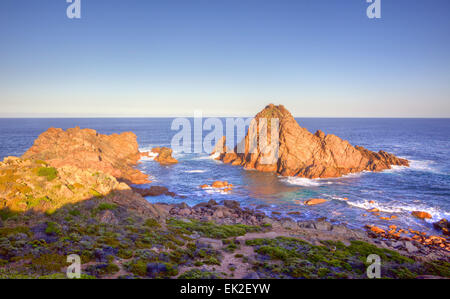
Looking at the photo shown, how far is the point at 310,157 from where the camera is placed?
238 ft

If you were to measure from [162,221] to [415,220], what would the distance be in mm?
40010

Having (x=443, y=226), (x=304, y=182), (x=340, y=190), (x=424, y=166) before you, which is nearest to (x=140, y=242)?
(x=443, y=226)

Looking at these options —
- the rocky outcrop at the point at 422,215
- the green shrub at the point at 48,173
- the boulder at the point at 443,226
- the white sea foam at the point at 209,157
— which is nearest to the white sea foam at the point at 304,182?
the rocky outcrop at the point at 422,215

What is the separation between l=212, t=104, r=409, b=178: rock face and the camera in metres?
69.2

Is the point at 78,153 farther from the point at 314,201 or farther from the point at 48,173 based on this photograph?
the point at 314,201

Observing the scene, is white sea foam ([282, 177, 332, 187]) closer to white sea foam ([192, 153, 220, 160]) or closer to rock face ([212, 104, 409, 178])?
rock face ([212, 104, 409, 178])

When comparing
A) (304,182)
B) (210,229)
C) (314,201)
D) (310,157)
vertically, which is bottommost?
(314,201)

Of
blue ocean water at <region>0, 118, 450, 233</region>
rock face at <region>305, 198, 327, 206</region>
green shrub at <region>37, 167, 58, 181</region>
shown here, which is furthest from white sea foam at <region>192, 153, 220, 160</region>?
green shrub at <region>37, 167, 58, 181</region>

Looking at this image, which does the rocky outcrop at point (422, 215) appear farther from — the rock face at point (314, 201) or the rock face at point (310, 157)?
the rock face at point (310, 157)

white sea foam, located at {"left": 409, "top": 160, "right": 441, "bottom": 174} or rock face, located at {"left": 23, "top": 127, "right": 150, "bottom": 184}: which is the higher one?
rock face, located at {"left": 23, "top": 127, "right": 150, "bottom": 184}

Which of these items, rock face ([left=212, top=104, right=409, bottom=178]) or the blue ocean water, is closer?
the blue ocean water

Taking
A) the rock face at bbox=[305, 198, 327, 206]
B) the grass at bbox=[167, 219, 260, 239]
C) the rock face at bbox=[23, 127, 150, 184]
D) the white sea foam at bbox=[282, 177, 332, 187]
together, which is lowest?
the rock face at bbox=[305, 198, 327, 206]
